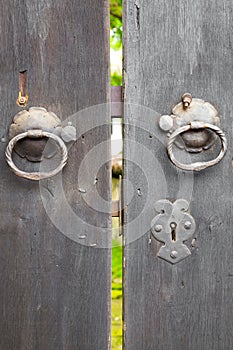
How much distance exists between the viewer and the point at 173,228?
3.84ft

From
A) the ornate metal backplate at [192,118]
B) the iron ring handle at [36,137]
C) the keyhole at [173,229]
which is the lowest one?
the keyhole at [173,229]

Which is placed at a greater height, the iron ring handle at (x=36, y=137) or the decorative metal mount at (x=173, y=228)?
the iron ring handle at (x=36, y=137)

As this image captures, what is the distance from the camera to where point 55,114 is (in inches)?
44.7

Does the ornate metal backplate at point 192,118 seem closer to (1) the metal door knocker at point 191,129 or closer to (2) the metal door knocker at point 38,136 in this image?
(1) the metal door knocker at point 191,129

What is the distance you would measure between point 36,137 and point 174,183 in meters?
0.28

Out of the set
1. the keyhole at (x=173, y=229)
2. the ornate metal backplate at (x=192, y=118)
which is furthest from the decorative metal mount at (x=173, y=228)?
the ornate metal backplate at (x=192, y=118)

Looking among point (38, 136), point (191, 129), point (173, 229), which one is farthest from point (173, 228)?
point (38, 136)

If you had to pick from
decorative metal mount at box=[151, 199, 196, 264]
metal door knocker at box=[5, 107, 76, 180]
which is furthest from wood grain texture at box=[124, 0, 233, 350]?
metal door knocker at box=[5, 107, 76, 180]

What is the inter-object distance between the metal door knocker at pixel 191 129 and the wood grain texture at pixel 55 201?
0.40 ft

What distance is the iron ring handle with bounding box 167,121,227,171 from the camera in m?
1.10

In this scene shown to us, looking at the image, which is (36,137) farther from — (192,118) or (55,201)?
(192,118)

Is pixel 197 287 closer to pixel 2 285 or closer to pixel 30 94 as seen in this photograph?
pixel 2 285

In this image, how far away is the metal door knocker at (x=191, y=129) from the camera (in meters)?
1.13

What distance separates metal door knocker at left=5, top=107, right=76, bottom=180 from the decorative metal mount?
0.21 meters
